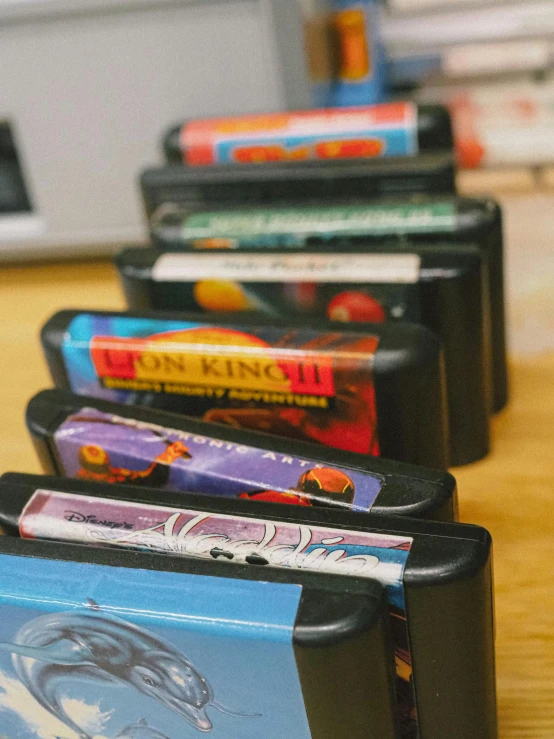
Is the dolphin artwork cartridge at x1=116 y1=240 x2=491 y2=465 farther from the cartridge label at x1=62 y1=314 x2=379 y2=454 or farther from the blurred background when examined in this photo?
the blurred background

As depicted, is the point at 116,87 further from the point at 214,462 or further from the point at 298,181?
the point at 214,462

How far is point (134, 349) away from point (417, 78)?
Answer: 911 millimetres

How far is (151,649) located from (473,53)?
1142 mm

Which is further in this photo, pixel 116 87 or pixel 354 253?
pixel 116 87

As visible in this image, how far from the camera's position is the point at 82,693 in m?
0.40

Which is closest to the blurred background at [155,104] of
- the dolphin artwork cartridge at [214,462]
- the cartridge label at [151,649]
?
the dolphin artwork cartridge at [214,462]

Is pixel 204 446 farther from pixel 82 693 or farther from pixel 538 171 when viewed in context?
pixel 538 171

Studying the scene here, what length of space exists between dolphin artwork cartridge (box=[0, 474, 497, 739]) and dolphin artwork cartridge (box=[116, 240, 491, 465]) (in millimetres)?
203

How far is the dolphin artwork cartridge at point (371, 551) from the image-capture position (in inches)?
14.1

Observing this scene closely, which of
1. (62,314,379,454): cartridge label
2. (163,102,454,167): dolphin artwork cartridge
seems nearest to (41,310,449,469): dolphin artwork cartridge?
(62,314,379,454): cartridge label

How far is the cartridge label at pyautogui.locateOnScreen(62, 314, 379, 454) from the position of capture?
1.66 ft

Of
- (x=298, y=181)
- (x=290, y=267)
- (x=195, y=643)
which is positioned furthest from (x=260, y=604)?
(x=298, y=181)

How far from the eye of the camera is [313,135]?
74 cm

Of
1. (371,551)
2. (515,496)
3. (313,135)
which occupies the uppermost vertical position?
(313,135)
